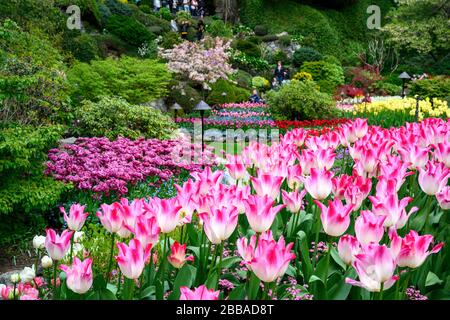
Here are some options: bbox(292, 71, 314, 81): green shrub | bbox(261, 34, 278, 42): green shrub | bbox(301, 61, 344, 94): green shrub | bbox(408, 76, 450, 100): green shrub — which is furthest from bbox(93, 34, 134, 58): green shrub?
bbox(408, 76, 450, 100): green shrub

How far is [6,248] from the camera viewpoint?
5059 millimetres

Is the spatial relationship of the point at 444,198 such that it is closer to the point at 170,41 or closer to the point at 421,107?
the point at 421,107

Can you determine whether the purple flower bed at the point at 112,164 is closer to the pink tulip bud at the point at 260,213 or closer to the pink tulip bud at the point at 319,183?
the pink tulip bud at the point at 319,183

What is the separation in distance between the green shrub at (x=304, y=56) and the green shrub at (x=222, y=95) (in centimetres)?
1023

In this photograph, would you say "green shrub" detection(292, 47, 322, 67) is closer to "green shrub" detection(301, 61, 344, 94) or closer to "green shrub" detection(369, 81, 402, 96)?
"green shrub" detection(301, 61, 344, 94)

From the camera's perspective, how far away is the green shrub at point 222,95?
17266 mm

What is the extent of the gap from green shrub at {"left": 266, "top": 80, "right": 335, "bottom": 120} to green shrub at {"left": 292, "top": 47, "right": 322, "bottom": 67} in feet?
49.5

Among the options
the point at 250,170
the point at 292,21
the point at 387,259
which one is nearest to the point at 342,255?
the point at 387,259

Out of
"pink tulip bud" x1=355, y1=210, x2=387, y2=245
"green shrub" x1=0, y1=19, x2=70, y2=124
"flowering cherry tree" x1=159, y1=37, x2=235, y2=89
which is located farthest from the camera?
"flowering cherry tree" x1=159, y1=37, x2=235, y2=89

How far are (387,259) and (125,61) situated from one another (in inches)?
464

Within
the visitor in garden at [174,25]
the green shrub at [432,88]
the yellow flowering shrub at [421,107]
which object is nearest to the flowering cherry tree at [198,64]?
the yellow flowering shrub at [421,107]

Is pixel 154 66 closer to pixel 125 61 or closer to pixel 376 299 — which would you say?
pixel 125 61

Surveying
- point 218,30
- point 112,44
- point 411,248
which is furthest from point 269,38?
point 411,248

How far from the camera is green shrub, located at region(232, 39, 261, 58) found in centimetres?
2752
